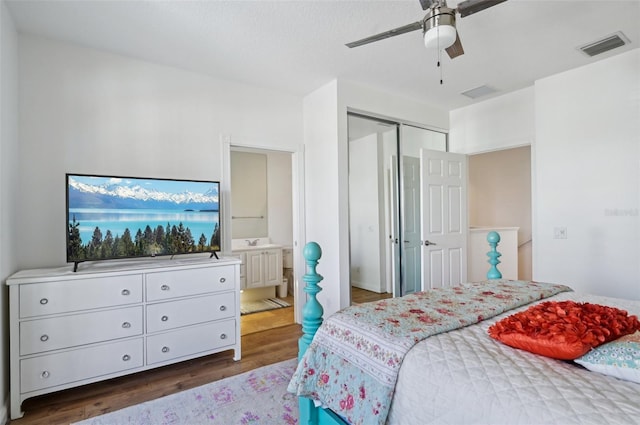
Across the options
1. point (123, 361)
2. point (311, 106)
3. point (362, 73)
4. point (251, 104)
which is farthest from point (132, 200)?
point (362, 73)

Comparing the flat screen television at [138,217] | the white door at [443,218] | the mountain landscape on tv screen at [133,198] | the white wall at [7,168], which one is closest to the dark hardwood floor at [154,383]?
the white wall at [7,168]

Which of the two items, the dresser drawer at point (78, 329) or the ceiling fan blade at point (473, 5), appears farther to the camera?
the dresser drawer at point (78, 329)

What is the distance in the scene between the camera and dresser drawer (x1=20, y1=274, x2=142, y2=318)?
7.32 ft

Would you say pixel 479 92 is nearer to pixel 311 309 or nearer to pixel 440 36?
pixel 440 36

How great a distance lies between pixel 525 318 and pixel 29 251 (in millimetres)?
3239

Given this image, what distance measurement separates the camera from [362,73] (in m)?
3.39

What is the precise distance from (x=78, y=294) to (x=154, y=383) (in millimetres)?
866

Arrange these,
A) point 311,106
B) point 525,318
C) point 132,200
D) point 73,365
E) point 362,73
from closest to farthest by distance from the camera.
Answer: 1. point 525,318
2. point 73,365
3. point 132,200
4. point 362,73
5. point 311,106

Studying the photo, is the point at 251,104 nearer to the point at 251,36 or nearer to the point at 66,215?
the point at 251,36

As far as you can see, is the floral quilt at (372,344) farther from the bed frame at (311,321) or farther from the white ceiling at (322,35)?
the white ceiling at (322,35)

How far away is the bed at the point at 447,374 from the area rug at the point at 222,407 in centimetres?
50

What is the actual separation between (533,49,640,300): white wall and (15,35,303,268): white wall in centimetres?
301

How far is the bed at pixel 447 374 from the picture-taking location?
0.93 m

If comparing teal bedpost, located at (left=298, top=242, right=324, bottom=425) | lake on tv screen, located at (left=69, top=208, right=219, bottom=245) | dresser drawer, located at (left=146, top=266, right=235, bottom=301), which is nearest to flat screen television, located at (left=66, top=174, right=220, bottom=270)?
lake on tv screen, located at (left=69, top=208, right=219, bottom=245)
